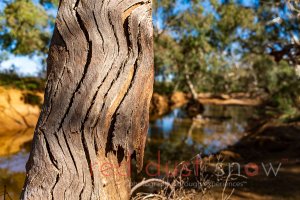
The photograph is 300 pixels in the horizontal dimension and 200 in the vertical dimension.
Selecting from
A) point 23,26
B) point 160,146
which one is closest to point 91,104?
point 160,146

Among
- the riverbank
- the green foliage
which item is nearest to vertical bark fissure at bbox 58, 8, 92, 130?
the riverbank

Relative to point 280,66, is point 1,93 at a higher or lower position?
lower

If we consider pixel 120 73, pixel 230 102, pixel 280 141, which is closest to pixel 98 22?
pixel 120 73

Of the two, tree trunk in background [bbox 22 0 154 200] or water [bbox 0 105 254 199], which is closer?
tree trunk in background [bbox 22 0 154 200]

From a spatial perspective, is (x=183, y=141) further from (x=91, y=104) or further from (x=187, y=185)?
(x=91, y=104)

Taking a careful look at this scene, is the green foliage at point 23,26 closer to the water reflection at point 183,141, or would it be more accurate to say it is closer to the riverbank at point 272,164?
the water reflection at point 183,141

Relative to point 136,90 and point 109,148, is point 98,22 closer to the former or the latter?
point 136,90

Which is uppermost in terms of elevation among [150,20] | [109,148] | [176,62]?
[176,62]

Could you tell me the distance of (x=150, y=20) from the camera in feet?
6.66

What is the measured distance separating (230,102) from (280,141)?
16005 millimetres

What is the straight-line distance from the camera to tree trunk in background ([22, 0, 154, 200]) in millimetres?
1723

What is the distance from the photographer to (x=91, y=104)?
1.74m

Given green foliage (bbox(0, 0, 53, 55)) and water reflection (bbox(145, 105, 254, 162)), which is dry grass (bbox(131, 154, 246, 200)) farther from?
green foliage (bbox(0, 0, 53, 55))

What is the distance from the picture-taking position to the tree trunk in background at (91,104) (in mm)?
1723
